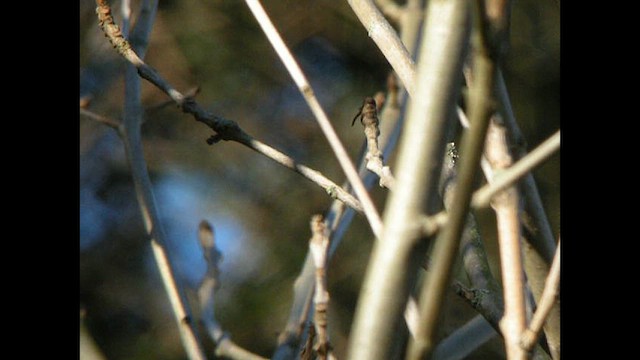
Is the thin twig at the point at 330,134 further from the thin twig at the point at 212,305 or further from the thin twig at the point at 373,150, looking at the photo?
the thin twig at the point at 212,305

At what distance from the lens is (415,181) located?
0.68 meters

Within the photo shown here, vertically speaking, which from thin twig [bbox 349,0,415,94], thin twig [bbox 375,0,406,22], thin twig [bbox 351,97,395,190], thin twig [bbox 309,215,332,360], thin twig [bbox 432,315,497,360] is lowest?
thin twig [bbox 432,315,497,360]

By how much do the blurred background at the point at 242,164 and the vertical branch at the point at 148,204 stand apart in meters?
1.90

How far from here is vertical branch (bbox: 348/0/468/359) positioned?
669 millimetres

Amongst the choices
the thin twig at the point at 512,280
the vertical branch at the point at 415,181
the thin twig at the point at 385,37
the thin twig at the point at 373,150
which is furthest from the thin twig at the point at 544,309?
the thin twig at the point at 385,37

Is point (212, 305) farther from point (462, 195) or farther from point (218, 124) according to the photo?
point (462, 195)

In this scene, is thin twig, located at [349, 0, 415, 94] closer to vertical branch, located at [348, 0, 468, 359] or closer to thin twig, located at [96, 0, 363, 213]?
thin twig, located at [96, 0, 363, 213]

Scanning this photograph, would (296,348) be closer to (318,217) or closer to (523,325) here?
(318,217)

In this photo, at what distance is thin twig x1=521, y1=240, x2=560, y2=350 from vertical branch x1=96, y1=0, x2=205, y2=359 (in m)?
0.65

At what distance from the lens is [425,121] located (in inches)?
26.4

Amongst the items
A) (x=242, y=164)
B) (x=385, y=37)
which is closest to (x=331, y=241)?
(x=385, y=37)

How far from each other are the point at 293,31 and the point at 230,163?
59 cm

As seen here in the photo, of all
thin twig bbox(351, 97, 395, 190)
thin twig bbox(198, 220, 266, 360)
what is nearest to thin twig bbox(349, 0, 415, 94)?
thin twig bbox(351, 97, 395, 190)
